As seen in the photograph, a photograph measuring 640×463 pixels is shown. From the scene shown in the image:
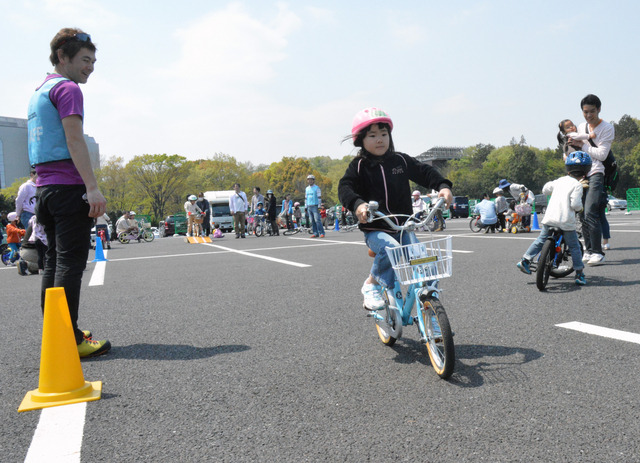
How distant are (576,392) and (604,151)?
4.93 meters

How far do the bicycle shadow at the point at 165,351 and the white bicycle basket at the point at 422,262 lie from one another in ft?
4.46

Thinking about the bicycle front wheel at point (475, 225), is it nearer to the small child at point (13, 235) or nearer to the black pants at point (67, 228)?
the small child at point (13, 235)

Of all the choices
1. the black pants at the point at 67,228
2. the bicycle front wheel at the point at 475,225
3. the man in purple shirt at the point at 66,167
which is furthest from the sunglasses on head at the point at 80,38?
the bicycle front wheel at the point at 475,225

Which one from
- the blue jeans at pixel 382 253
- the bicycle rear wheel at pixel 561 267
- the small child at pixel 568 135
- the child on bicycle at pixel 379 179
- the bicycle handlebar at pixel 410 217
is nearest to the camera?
the bicycle handlebar at pixel 410 217

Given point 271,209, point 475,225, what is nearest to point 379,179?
point 475,225

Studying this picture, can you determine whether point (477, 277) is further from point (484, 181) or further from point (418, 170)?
point (484, 181)

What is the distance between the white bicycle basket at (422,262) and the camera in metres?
2.71


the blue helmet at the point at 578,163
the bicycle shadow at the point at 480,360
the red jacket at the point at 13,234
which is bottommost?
the bicycle shadow at the point at 480,360

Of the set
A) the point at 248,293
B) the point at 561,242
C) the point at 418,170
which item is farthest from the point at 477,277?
the point at 418,170

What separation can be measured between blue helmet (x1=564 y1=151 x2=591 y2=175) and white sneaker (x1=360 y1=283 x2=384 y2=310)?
143 inches

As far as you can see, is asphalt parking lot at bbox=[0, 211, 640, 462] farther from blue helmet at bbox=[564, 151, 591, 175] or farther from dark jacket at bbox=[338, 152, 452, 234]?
blue helmet at bbox=[564, 151, 591, 175]

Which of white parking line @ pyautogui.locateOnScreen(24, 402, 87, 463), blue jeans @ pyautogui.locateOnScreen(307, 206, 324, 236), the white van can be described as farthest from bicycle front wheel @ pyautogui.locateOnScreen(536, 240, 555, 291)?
the white van

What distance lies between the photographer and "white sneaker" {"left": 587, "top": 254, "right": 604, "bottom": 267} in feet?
21.3

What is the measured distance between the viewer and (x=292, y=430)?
225 centimetres
